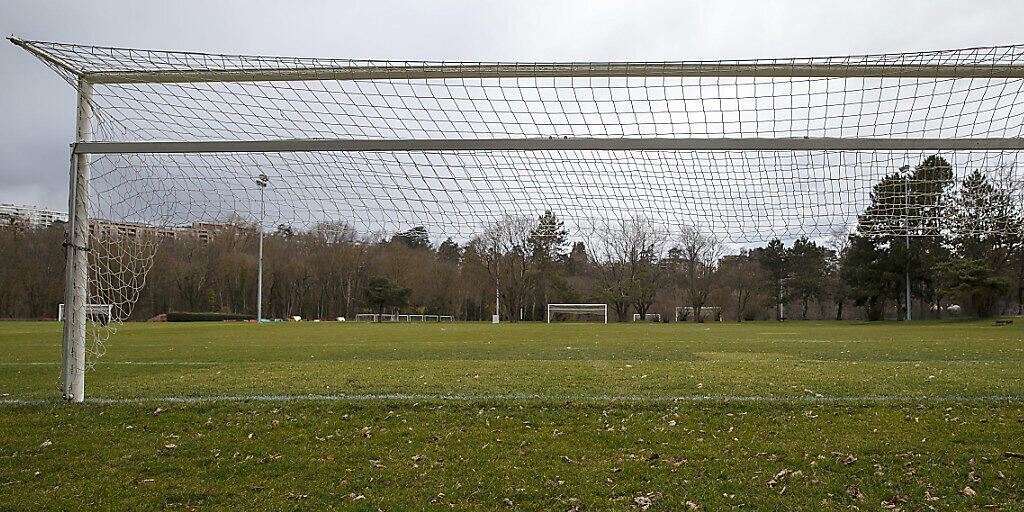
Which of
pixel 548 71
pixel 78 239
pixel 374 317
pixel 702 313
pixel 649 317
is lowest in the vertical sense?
pixel 374 317

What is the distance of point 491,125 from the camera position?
764 centimetres

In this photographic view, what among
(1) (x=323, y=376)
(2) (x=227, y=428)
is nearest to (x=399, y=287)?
(1) (x=323, y=376)

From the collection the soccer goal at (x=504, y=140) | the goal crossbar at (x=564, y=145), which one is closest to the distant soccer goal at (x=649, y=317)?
the soccer goal at (x=504, y=140)

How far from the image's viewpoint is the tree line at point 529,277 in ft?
152

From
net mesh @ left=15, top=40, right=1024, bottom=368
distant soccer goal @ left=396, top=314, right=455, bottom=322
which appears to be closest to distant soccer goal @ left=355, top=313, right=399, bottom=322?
distant soccer goal @ left=396, top=314, right=455, bottom=322

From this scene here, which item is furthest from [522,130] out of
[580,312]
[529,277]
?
[529,277]

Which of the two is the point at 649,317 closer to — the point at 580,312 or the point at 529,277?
the point at 580,312

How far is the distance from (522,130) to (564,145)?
1.31 m

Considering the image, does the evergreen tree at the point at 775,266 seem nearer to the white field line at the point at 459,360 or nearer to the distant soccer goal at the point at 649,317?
the distant soccer goal at the point at 649,317

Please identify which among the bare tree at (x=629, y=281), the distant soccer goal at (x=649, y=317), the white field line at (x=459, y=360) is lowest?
the distant soccer goal at (x=649, y=317)

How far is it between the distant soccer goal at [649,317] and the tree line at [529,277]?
534 millimetres

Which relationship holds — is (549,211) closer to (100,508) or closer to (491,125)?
(491,125)

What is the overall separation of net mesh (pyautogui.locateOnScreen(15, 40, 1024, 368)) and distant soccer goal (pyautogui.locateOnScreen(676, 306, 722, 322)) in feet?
146

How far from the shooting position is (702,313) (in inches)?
2114
